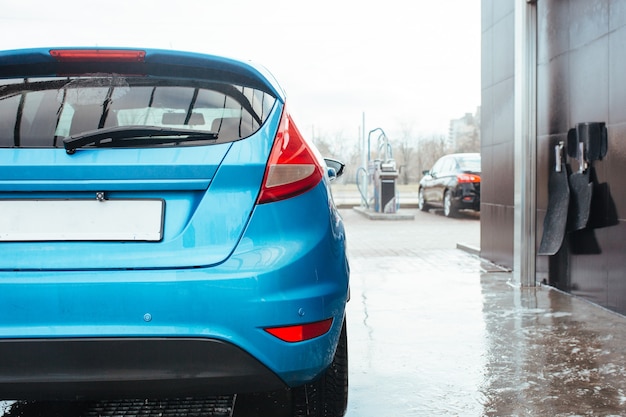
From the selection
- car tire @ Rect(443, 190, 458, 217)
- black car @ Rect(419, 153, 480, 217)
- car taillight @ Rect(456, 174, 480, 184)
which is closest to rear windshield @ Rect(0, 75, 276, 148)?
black car @ Rect(419, 153, 480, 217)

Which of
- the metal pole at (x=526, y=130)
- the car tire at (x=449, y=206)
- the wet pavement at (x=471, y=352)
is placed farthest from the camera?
the car tire at (x=449, y=206)

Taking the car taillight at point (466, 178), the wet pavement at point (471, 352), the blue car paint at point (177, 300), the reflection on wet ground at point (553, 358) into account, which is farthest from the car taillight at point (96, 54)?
the car taillight at point (466, 178)

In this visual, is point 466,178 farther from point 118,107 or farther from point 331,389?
point 118,107

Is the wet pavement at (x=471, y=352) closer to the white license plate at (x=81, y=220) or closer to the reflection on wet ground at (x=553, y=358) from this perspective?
the reflection on wet ground at (x=553, y=358)

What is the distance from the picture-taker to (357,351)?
15.6 feet

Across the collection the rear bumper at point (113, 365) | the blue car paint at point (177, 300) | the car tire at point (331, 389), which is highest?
the blue car paint at point (177, 300)

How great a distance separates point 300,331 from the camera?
2.51 meters

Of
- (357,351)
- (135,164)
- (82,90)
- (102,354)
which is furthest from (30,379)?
(357,351)

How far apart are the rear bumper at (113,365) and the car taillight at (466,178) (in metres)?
16.4

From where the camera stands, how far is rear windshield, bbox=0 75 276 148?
2551 mm

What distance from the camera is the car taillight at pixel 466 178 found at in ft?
60.4

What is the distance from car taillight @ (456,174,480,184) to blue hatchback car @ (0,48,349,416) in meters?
16.2

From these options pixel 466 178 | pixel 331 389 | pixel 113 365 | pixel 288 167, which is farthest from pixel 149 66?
pixel 466 178

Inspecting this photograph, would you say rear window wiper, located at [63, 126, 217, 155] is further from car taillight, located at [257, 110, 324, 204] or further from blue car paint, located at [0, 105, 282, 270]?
car taillight, located at [257, 110, 324, 204]
